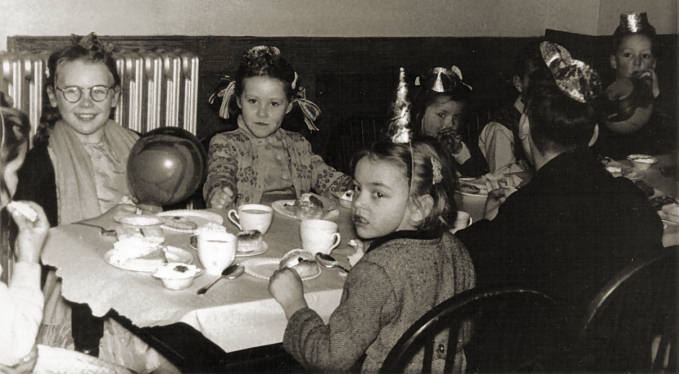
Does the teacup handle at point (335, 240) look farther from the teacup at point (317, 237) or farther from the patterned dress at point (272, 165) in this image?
the patterned dress at point (272, 165)

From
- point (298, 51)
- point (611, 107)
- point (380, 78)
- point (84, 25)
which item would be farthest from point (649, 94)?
point (84, 25)

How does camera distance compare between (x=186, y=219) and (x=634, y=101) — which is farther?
(x=634, y=101)

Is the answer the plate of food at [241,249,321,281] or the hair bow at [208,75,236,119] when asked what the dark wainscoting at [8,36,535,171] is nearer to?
the hair bow at [208,75,236,119]

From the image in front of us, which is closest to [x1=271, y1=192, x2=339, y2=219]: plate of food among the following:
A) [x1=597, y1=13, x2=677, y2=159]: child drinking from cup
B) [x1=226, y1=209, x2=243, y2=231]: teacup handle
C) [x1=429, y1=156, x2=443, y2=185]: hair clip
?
[x1=226, y1=209, x2=243, y2=231]: teacup handle

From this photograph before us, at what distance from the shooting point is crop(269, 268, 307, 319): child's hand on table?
177 centimetres

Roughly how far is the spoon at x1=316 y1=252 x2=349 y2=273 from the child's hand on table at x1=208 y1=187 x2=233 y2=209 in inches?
24.0

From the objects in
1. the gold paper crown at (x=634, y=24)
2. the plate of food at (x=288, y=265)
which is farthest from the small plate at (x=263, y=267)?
the gold paper crown at (x=634, y=24)

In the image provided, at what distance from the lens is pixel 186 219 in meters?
2.31

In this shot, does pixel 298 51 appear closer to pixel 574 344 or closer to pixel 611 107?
pixel 611 107

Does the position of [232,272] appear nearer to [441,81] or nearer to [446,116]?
[446,116]

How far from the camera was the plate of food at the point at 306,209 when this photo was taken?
8.14 ft

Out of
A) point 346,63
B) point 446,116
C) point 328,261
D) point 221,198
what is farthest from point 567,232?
point 346,63

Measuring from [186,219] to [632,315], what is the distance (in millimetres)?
1177

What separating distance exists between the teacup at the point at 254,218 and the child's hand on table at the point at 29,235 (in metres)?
0.63
